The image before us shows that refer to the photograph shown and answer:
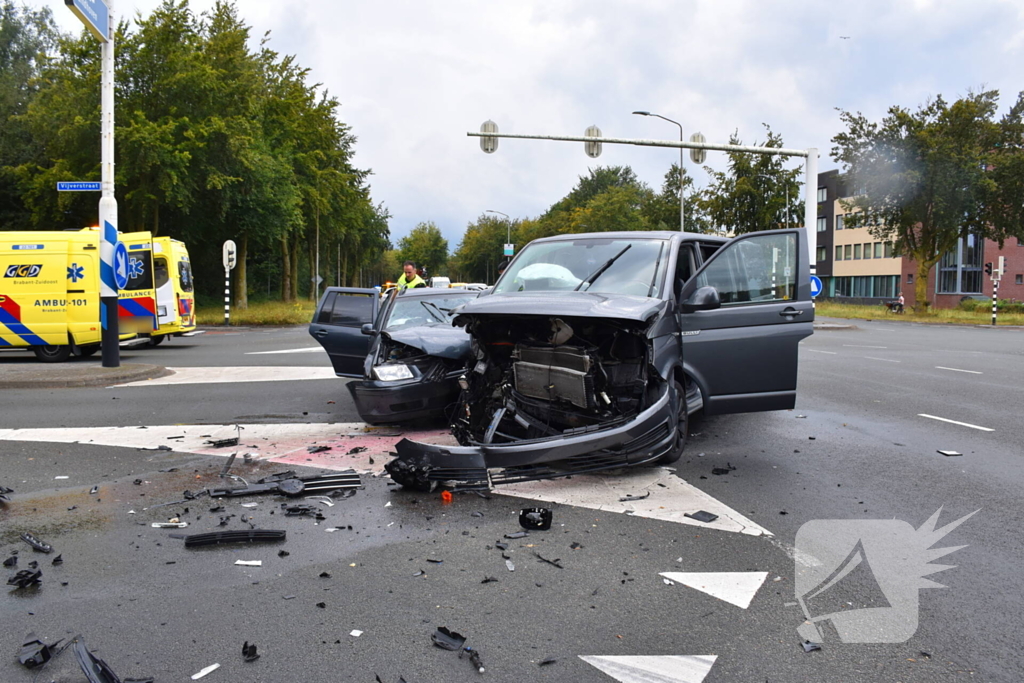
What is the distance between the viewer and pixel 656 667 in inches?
117

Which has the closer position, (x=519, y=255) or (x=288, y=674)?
(x=288, y=674)

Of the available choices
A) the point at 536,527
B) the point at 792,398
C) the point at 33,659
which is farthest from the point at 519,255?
the point at 33,659

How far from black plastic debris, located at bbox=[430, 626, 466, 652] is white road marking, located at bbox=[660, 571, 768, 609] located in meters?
1.19

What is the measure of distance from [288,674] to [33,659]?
3.25 feet

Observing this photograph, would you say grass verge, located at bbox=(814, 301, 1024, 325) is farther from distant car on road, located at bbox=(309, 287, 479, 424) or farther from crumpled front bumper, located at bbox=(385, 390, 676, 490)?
crumpled front bumper, located at bbox=(385, 390, 676, 490)

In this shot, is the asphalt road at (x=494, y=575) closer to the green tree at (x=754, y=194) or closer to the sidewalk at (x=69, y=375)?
the sidewalk at (x=69, y=375)

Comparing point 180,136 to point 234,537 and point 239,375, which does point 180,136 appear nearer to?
point 239,375

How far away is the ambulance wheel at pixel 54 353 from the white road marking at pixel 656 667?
1644 cm

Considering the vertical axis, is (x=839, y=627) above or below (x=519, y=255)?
below

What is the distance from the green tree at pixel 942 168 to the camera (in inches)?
1481

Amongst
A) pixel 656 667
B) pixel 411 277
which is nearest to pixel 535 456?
pixel 656 667

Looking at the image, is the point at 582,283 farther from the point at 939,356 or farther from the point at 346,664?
the point at 939,356

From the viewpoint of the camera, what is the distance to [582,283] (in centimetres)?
659

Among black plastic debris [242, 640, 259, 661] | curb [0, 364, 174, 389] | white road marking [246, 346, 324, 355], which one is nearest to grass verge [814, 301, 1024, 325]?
white road marking [246, 346, 324, 355]
